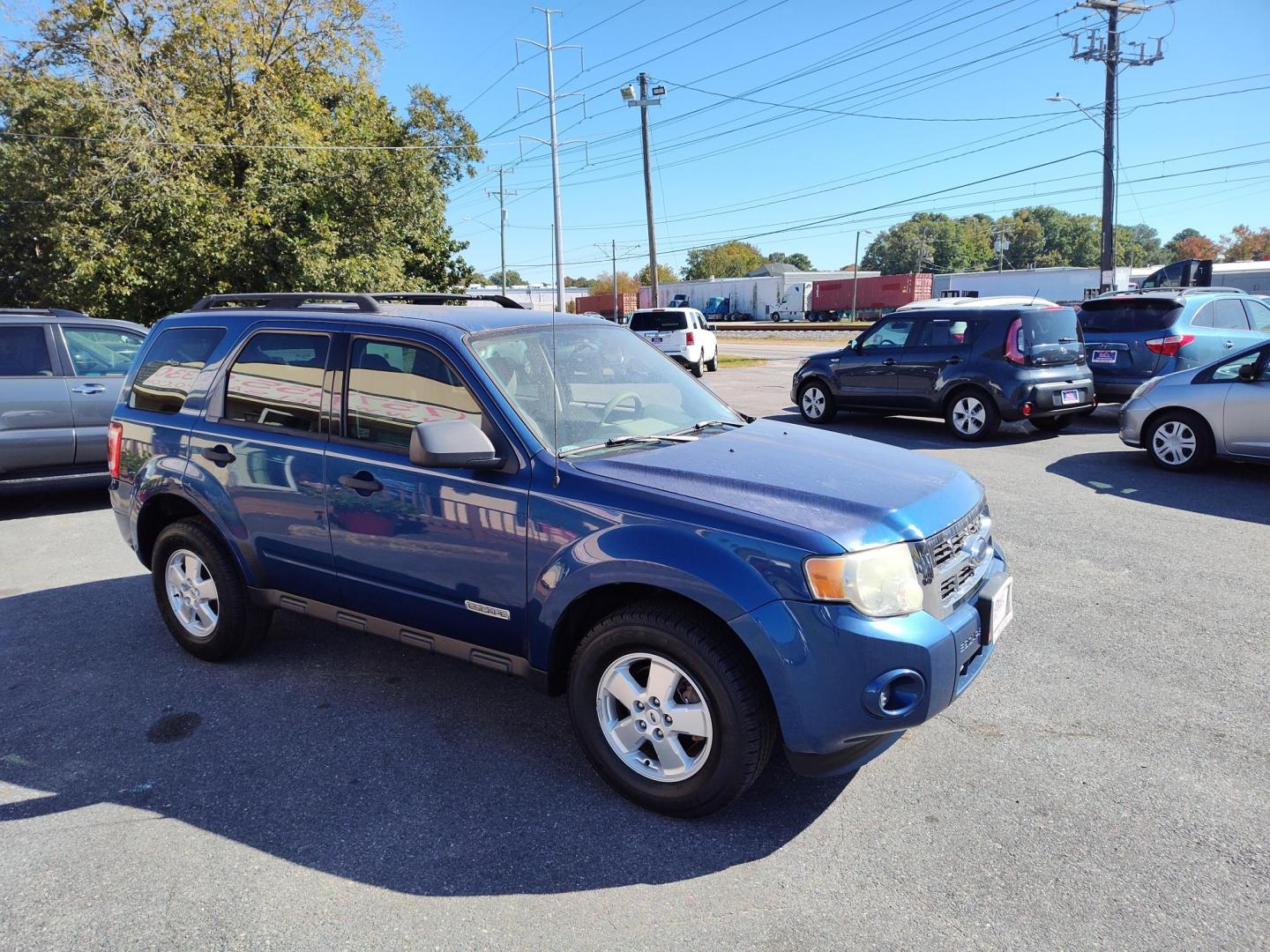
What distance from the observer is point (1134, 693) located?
3.95 meters

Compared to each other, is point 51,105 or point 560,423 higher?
point 51,105

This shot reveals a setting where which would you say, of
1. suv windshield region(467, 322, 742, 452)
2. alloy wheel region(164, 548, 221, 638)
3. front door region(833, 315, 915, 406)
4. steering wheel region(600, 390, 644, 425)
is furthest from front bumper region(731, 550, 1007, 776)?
front door region(833, 315, 915, 406)

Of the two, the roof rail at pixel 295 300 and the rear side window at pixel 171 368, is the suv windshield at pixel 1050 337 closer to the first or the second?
the roof rail at pixel 295 300

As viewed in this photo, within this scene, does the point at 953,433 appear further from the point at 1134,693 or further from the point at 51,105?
the point at 51,105

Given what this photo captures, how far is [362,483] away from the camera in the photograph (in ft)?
11.9

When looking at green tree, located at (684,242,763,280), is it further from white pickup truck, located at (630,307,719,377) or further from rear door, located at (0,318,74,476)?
rear door, located at (0,318,74,476)

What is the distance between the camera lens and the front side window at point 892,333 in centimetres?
1171

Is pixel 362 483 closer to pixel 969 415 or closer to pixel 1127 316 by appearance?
pixel 969 415

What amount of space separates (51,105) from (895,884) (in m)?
24.2

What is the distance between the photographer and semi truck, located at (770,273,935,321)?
200 ft

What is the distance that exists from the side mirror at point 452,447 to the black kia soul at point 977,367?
8947 millimetres

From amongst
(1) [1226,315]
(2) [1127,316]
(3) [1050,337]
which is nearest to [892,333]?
(3) [1050,337]

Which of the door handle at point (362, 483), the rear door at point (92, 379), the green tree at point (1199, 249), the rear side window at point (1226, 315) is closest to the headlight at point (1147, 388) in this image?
the rear side window at point (1226, 315)

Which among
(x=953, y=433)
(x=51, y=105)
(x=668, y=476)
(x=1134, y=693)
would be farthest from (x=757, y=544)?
(x=51, y=105)
